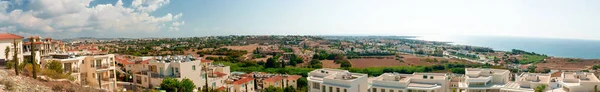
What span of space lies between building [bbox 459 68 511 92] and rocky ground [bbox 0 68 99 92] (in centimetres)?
2492

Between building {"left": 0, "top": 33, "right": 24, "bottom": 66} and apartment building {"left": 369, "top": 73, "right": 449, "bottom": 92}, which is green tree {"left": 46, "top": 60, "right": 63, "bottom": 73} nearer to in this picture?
building {"left": 0, "top": 33, "right": 24, "bottom": 66}

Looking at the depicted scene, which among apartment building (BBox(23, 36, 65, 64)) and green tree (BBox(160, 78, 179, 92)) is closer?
green tree (BBox(160, 78, 179, 92))

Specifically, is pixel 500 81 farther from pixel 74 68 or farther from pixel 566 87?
pixel 74 68

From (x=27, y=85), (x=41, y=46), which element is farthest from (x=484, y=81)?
(x=41, y=46)

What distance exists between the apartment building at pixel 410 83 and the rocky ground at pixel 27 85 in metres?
17.1

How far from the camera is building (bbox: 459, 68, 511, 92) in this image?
29250mm

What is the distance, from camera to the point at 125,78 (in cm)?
3056

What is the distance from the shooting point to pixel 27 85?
56.9ft

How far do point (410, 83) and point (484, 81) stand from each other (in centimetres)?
623

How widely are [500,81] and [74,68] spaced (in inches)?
1192

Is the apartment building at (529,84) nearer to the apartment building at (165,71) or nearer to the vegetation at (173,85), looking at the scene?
the vegetation at (173,85)

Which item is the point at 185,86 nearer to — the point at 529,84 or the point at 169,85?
the point at 169,85

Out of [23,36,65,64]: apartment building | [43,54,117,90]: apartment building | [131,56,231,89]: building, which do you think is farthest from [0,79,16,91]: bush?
[23,36,65,64]: apartment building

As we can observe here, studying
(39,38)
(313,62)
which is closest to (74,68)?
(39,38)
